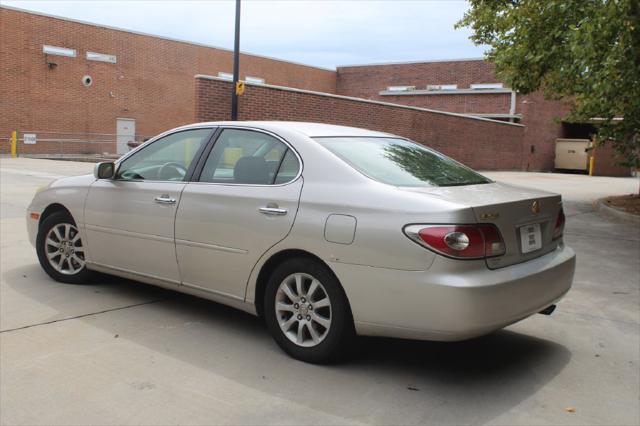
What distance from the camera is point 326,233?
3.76m

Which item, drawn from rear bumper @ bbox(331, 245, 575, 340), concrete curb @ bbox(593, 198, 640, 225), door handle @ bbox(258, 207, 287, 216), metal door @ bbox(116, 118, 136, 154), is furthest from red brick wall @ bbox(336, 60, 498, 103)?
rear bumper @ bbox(331, 245, 575, 340)

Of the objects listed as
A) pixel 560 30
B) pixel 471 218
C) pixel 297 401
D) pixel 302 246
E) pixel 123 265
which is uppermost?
pixel 560 30

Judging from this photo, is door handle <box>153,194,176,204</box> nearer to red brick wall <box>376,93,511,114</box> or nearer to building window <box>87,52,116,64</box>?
building window <box>87,52,116,64</box>

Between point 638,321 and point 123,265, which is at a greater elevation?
point 123,265

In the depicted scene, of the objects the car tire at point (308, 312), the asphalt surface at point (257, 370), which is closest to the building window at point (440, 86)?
the asphalt surface at point (257, 370)

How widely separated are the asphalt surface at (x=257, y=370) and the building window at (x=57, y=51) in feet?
90.6

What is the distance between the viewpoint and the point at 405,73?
141ft

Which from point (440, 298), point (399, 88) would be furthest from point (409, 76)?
point (440, 298)

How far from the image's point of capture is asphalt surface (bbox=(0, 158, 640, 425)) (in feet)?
10.8

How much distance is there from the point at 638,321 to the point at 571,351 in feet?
4.06

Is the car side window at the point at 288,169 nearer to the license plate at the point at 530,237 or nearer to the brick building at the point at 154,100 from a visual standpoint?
the license plate at the point at 530,237

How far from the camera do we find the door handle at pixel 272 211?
4023mm

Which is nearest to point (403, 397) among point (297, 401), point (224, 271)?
point (297, 401)

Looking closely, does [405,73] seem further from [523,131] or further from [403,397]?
[403,397]
